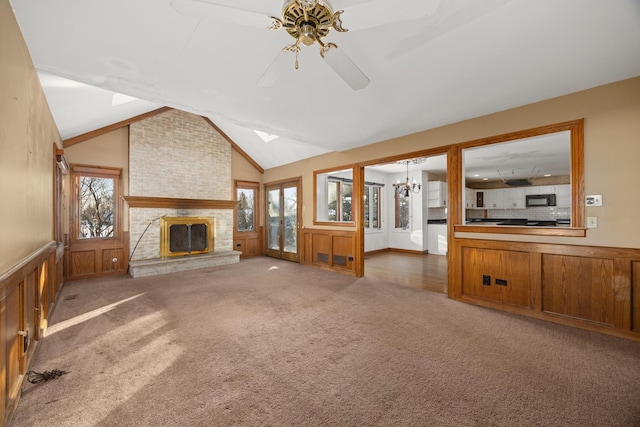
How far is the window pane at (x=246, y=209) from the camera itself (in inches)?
303

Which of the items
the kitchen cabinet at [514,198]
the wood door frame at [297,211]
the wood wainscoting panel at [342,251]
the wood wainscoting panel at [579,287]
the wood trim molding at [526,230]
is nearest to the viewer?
the wood wainscoting panel at [579,287]

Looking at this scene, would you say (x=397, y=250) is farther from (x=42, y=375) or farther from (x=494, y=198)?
(x=42, y=375)

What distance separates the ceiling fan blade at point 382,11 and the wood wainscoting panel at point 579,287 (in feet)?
10.2

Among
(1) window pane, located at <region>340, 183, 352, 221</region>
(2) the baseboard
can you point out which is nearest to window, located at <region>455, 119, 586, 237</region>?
(2) the baseboard

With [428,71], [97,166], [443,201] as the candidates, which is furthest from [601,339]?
[97,166]

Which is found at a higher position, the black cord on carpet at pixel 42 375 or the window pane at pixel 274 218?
the window pane at pixel 274 218

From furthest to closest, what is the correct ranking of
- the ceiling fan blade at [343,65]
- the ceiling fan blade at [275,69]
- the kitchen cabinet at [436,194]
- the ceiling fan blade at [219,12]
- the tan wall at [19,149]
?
the kitchen cabinet at [436,194] → the ceiling fan blade at [275,69] → the ceiling fan blade at [343,65] → the tan wall at [19,149] → the ceiling fan blade at [219,12]

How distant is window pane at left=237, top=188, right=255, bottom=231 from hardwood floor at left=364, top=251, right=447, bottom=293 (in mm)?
3656

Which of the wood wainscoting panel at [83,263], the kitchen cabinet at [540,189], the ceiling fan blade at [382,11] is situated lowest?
the wood wainscoting panel at [83,263]

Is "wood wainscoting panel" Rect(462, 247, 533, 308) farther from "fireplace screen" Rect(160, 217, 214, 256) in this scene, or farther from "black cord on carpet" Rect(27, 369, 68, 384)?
"fireplace screen" Rect(160, 217, 214, 256)

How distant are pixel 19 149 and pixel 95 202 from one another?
4.18 m

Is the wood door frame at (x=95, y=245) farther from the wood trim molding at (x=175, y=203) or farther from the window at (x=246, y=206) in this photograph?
the window at (x=246, y=206)

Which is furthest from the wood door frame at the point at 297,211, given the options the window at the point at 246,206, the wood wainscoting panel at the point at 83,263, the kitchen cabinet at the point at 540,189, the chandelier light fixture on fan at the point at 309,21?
the kitchen cabinet at the point at 540,189

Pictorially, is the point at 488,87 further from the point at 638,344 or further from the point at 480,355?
the point at 638,344
